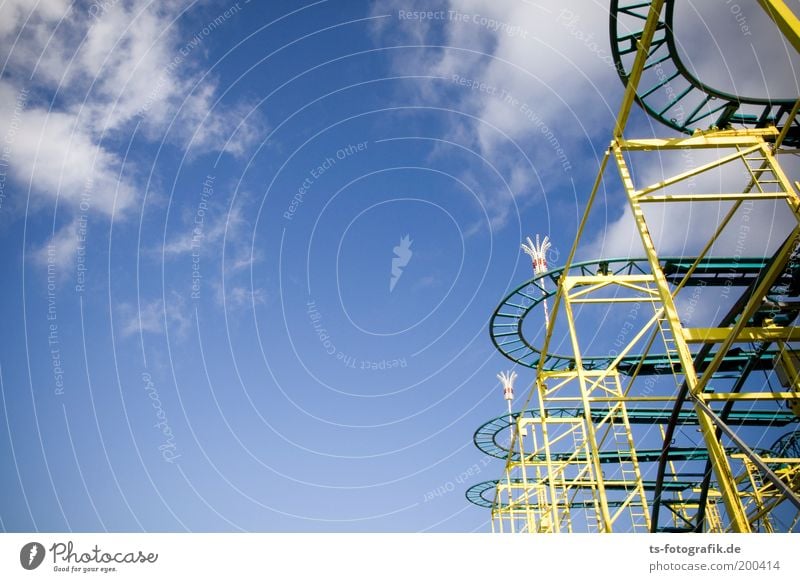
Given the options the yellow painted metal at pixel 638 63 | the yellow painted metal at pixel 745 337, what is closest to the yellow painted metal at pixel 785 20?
the yellow painted metal at pixel 638 63

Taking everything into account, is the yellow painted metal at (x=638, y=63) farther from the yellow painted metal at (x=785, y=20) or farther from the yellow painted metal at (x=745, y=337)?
the yellow painted metal at (x=745, y=337)

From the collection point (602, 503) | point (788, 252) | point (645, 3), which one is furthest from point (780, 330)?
point (645, 3)

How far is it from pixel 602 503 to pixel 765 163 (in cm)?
750

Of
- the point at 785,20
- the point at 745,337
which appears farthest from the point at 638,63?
the point at 745,337

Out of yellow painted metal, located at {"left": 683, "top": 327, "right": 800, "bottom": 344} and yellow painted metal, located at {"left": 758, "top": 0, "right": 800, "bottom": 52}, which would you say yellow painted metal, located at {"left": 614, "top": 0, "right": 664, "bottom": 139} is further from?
yellow painted metal, located at {"left": 683, "top": 327, "right": 800, "bottom": 344}

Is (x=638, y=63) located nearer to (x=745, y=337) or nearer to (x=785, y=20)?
(x=785, y=20)

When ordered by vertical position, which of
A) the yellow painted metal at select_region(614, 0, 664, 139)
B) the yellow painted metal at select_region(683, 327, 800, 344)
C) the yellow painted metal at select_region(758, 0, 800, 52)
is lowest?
the yellow painted metal at select_region(683, 327, 800, 344)

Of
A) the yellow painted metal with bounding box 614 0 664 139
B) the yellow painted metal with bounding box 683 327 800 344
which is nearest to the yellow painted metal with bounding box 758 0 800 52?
the yellow painted metal with bounding box 614 0 664 139

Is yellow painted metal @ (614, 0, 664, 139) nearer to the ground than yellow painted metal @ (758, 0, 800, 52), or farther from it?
farther from it

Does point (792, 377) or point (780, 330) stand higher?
point (780, 330)

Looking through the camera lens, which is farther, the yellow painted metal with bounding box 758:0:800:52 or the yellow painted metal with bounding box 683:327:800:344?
the yellow painted metal with bounding box 683:327:800:344

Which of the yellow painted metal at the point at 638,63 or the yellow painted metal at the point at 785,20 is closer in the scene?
the yellow painted metal at the point at 785,20
